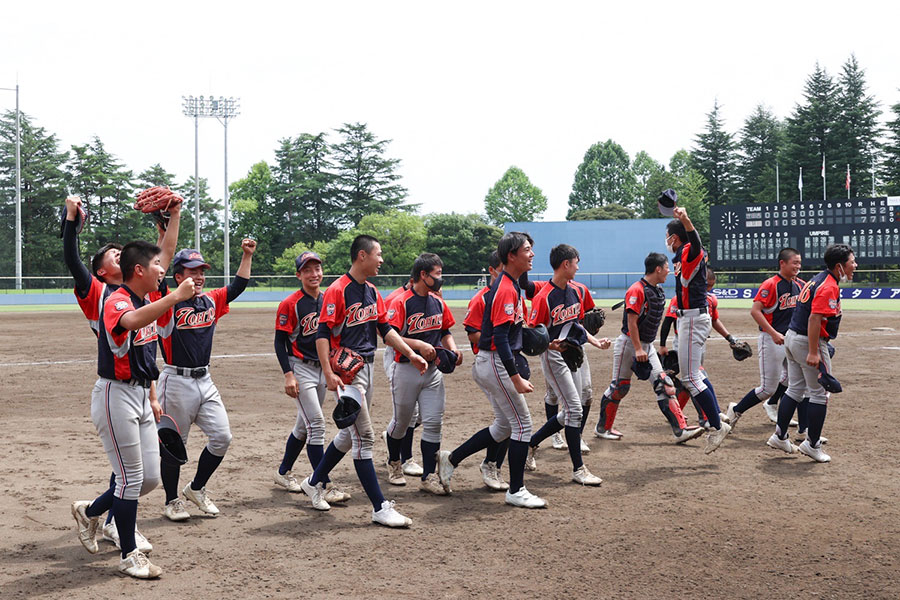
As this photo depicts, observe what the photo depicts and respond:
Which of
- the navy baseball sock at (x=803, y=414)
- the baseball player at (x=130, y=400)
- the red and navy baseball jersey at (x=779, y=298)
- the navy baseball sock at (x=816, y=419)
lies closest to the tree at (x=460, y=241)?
the red and navy baseball jersey at (x=779, y=298)

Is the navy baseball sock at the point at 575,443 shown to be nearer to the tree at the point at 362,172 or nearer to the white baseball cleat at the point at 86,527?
the white baseball cleat at the point at 86,527

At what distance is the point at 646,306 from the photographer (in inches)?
310

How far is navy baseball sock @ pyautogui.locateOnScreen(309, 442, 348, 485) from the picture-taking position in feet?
19.5

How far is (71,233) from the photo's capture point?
14.8ft

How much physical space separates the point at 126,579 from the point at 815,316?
5796 millimetres

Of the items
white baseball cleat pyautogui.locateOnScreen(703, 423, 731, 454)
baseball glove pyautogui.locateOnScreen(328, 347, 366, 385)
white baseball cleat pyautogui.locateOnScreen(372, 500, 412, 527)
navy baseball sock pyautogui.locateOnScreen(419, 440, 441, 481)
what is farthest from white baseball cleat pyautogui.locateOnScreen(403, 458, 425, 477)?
white baseball cleat pyautogui.locateOnScreen(703, 423, 731, 454)

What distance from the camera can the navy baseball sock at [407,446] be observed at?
709 cm

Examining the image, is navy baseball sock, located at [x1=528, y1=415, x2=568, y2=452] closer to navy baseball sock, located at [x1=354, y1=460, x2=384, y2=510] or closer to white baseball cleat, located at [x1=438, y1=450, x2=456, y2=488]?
white baseball cleat, located at [x1=438, y1=450, x2=456, y2=488]

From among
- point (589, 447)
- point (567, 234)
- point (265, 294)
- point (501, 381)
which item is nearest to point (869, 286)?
point (567, 234)

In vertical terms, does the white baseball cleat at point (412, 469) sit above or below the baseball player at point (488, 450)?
below

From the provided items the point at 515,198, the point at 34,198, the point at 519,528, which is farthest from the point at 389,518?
the point at 515,198

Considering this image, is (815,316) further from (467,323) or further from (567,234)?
(567,234)

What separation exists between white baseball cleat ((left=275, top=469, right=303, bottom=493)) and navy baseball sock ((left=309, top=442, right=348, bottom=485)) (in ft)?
1.99

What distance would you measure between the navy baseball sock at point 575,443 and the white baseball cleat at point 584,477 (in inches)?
1.4
